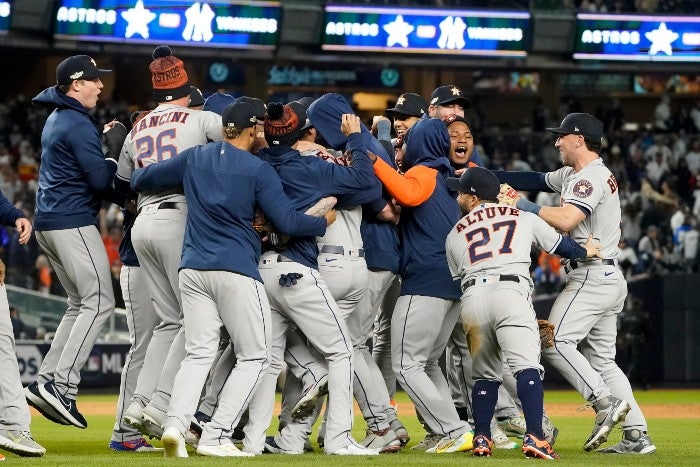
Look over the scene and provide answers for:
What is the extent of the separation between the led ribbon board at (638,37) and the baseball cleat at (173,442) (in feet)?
59.5

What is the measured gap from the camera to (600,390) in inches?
317

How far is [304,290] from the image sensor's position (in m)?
7.54

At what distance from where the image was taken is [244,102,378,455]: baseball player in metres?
7.55

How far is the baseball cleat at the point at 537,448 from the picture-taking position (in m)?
7.29

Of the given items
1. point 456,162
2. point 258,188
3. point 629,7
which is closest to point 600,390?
point 456,162

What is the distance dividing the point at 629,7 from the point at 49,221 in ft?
64.1

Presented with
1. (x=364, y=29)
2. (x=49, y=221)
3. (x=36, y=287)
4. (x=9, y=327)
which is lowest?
(x=36, y=287)

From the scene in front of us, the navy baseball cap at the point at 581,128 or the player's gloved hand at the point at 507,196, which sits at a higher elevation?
the navy baseball cap at the point at 581,128

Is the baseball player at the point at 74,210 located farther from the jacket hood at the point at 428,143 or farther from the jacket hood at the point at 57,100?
the jacket hood at the point at 428,143

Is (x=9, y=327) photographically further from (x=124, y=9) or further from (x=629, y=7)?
(x=629, y=7)

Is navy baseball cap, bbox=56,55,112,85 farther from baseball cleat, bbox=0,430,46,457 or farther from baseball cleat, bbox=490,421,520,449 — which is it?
baseball cleat, bbox=490,421,520,449

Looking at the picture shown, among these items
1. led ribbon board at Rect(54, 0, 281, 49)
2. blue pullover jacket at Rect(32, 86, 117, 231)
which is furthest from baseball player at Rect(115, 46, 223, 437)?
led ribbon board at Rect(54, 0, 281, 49)

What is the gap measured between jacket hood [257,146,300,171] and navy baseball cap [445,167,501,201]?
102 centimetres

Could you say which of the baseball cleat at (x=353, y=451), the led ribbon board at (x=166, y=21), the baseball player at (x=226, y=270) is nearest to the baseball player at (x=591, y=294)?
the baseball cleat at (x=353, y=451)
